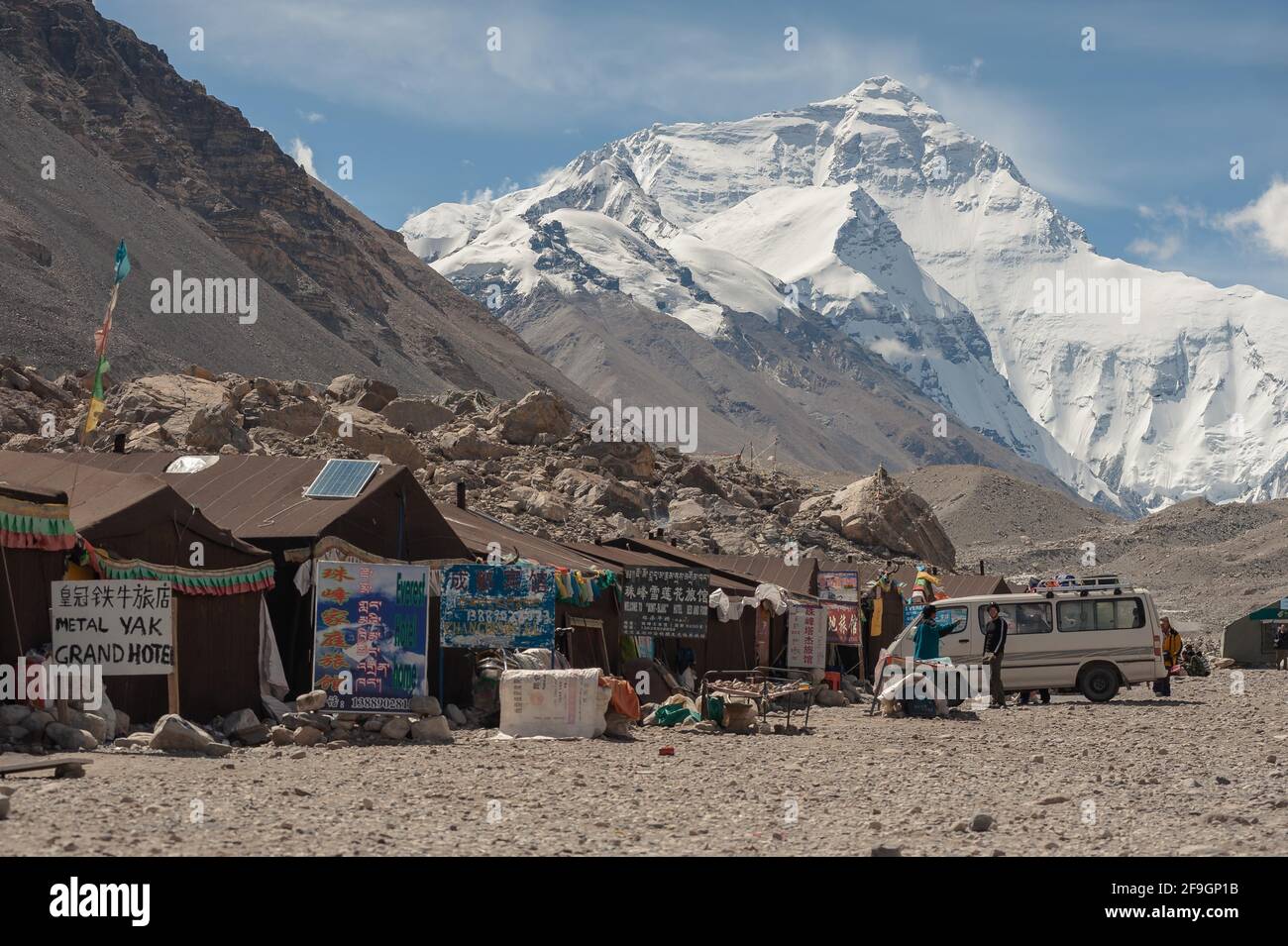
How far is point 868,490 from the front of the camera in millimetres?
66750

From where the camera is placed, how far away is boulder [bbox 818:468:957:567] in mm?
64062

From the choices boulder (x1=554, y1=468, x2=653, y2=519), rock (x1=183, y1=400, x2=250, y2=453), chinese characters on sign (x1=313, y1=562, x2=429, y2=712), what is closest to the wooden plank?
chinese characters on sign (x1=313, y1=562, x2=429, y2=712)

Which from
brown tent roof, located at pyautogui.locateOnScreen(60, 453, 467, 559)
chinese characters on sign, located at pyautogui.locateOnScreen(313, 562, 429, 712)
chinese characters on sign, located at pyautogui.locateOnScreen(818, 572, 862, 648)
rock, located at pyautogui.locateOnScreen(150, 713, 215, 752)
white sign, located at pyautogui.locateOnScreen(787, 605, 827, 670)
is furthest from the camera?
chinese characters on sign, located at pyautogui.locateOnScreen(818, 572, 862, 648)

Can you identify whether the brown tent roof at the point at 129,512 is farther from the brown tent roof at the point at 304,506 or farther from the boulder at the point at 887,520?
the boulder at the point at 887,520

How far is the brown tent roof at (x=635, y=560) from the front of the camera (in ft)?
86.0

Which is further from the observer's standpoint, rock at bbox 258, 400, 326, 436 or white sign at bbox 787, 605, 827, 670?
rock at bbox 258, 400, 326, 436

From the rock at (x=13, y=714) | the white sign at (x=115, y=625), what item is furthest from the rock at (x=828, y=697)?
the rock at (x=13, y=714)

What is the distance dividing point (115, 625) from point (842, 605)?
17.3 meters

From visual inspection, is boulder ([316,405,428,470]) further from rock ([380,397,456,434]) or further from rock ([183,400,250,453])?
rock ([380,397,456,434])

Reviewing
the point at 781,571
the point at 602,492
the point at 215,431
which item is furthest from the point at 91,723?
the point at 602,492

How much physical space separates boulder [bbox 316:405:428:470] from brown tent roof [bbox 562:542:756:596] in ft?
77.8
